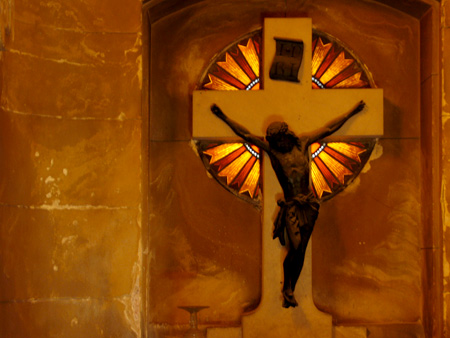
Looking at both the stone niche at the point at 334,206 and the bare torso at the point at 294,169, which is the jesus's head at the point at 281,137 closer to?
the bare torso at the point at 294,169

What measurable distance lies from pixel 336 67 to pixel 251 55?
0.71 meters

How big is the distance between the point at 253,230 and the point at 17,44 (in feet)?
7.56

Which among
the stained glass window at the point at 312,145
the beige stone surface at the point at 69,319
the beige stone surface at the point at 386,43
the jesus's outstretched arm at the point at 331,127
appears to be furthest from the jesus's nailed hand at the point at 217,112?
the beige stone surface at the point at 69,319

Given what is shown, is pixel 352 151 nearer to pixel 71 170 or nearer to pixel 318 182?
pixel 318 182

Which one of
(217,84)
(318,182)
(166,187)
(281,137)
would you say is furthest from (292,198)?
(217,84)

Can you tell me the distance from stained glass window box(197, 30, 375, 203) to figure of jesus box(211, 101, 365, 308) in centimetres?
45

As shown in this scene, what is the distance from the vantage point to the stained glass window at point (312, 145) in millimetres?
6691

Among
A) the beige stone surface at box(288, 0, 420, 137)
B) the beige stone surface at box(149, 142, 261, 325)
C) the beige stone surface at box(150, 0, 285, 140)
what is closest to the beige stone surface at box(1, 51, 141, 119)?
Answer: the beige stone surface at box(150, 0, 285, 140)

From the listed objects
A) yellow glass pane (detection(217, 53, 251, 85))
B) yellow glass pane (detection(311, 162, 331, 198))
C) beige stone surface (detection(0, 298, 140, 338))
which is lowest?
beige stone surface (detection(0, 298, 140, 338))

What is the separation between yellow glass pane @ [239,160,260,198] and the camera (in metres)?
6.70

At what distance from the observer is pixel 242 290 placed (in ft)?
21.6

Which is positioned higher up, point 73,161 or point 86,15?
point 86,15

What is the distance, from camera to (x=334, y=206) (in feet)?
21.8

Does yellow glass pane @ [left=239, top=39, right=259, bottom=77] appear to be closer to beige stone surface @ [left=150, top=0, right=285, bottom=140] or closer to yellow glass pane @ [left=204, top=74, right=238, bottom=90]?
beige stone surface @ [left=150, top=0, right=285, bottom=140]
